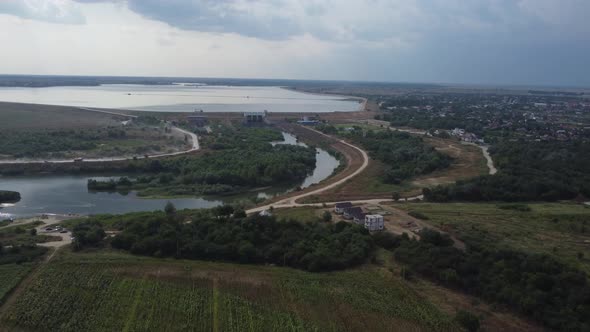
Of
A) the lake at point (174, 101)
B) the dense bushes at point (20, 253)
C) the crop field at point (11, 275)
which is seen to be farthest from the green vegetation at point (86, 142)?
the lake at point (174, 101)

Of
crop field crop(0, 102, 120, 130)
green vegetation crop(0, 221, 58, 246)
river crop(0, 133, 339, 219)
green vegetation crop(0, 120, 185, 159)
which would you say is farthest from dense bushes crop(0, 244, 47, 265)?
crop field crop(0, 102, 120, 130)

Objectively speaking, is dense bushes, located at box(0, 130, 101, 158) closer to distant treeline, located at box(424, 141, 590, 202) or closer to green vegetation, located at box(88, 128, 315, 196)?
green vegetation, located at box(88, 128, 315, 196)

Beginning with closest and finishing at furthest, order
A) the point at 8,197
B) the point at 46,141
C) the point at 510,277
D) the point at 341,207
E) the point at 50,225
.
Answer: the point at 510,277
the point at 50,225
the point at 341,207
the point at 8,197
the point at 46,141

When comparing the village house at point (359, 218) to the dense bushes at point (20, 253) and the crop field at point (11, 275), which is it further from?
the crop field at point (11, 275)

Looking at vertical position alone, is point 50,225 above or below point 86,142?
below

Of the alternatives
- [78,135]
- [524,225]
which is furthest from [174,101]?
[524,225]

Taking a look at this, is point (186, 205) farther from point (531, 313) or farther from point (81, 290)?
point (531, 313)

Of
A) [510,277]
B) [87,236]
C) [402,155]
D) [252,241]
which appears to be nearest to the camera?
[510,277]

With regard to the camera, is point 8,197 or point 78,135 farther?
point 78,135

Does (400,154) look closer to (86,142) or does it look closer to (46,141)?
(86,142)
